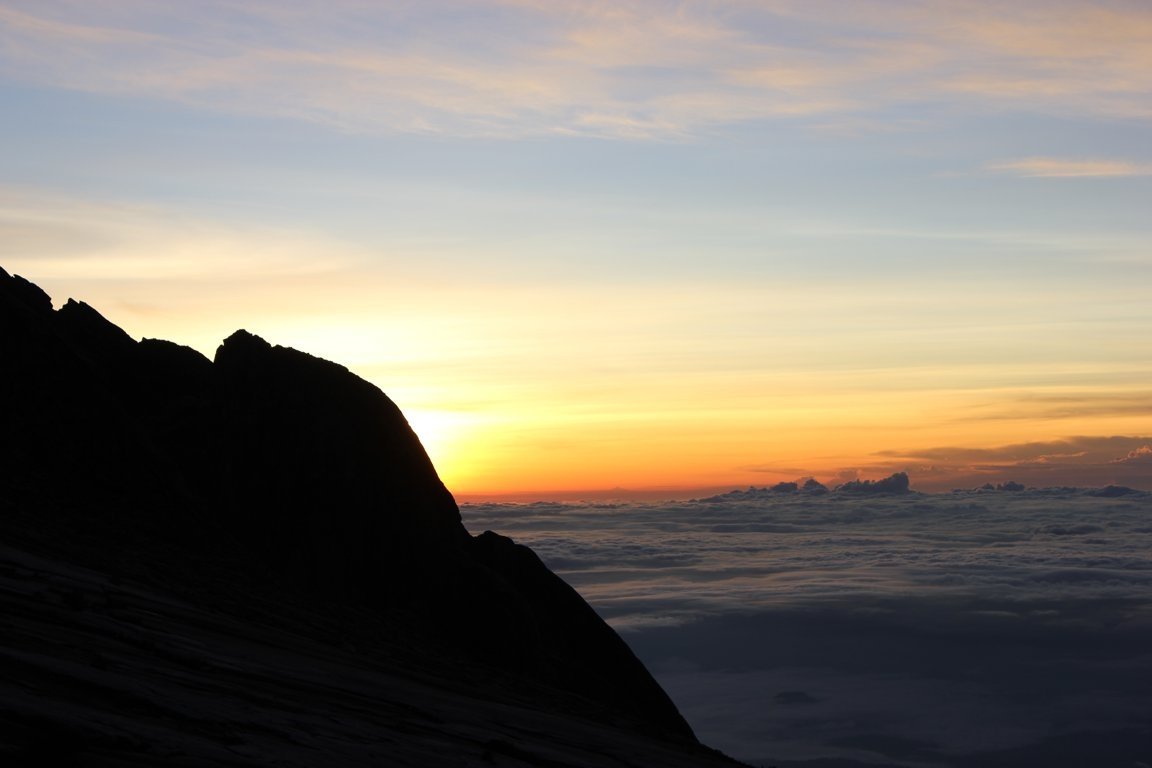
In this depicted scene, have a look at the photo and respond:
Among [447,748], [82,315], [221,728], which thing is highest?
[82,315]

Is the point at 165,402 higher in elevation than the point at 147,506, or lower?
higher

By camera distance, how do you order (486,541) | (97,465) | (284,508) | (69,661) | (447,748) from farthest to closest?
(486,541) < (284,508) < (97,465) < (447,748) < (69,661)

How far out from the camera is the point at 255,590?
2925cm

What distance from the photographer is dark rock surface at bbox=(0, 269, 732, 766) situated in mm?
14773

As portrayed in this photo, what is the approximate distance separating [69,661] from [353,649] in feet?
42.8

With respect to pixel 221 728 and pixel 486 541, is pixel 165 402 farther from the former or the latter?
pixel 221 728

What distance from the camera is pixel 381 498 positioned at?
38406mm

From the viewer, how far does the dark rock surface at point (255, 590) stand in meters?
14.8

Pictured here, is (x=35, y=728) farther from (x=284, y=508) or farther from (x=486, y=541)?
(x=486, y=541)

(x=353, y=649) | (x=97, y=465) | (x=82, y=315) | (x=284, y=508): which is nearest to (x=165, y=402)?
(x=82, y=315)

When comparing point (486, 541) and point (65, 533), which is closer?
point (65, 533)

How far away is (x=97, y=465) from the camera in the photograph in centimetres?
3061

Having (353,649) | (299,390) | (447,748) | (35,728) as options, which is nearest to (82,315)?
(299,390)

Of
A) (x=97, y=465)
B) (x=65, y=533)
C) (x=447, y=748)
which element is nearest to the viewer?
Result: (x=447, y=748)
